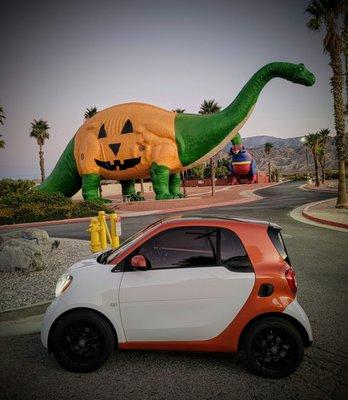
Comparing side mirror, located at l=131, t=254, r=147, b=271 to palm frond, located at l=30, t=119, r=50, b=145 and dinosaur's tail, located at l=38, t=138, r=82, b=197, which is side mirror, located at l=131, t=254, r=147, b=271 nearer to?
Answer: dinosaur's tail, located at l=38, t=138, r=82, b=197

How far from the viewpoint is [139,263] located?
10.9 feet

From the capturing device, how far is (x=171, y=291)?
332 cm

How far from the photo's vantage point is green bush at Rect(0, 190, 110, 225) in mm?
18078

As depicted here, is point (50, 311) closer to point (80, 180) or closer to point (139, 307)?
point (139, 307)

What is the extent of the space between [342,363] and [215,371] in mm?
1265

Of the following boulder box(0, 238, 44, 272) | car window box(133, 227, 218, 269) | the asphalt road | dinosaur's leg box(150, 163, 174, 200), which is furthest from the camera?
dinosaur's leg box(150, 163, 174, 200)

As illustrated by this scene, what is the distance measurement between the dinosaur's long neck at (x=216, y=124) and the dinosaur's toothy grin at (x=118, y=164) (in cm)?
296

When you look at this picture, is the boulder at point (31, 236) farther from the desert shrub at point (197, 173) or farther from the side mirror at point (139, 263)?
the desert shrub at point (197, 173)

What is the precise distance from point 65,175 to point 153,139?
296 inches

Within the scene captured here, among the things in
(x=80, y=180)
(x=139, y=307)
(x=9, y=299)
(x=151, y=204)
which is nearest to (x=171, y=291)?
(x=139, y=307)

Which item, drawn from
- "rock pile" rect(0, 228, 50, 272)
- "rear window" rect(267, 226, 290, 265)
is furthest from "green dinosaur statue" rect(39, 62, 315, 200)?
"rear window" rect(267, 226, 290, 265)

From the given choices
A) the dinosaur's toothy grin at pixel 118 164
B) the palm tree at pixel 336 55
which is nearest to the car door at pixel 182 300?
the palm tree at pixel 336 55

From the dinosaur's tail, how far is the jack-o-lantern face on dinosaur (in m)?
2.80

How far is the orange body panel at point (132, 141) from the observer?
21.4 metres
